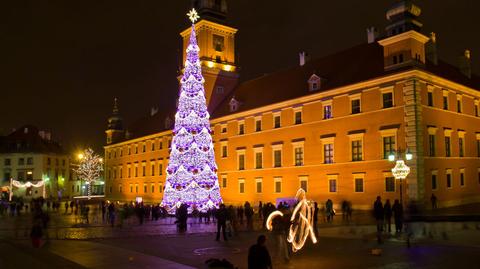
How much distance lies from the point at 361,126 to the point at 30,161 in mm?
71927

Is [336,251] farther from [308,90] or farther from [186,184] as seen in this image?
[308,90]

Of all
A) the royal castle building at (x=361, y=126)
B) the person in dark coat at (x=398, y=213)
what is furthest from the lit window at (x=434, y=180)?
the person in dark coat at (x=398, y=213)

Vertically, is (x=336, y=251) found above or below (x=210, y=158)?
below

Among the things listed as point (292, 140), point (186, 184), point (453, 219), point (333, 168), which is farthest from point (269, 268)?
point (292, 140)

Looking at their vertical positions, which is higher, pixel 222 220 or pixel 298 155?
pixel 298 155

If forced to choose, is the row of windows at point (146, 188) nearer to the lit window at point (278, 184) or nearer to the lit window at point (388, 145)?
the lit window at point (278, 184)

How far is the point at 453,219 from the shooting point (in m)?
22.0

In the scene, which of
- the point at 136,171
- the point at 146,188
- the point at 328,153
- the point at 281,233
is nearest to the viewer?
the point at 281,233

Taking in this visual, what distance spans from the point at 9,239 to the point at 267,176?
27913 millimetres

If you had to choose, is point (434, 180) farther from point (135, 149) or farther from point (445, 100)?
point (135, 149)

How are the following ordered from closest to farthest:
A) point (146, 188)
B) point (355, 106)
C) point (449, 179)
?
point (449, 179)
point (355, 106)
point (146, 188)

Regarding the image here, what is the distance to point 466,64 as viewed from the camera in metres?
44.4

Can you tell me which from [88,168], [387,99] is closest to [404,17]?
[387,99]

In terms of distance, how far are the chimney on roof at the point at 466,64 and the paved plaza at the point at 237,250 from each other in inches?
1040
